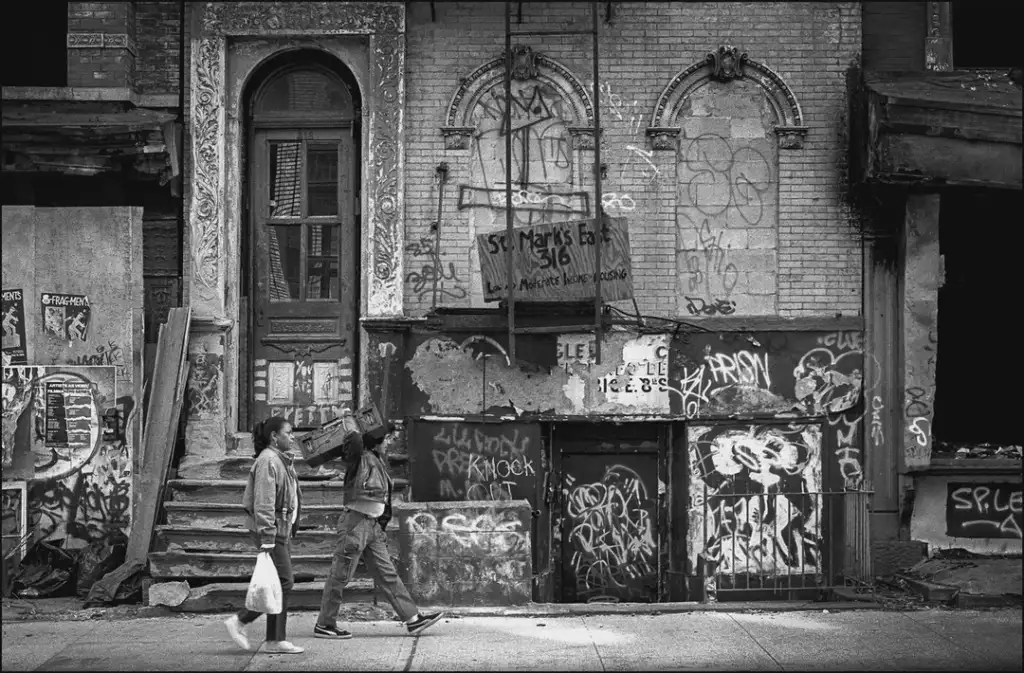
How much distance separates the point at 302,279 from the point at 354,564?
13.4 feet

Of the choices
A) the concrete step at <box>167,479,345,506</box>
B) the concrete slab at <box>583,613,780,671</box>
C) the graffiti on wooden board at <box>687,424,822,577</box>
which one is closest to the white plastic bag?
the concrete slab at <box>583,613,780,671</box>

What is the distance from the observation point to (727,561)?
12.4m

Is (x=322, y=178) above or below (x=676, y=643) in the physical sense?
above

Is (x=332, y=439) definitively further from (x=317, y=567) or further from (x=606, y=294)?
(x=606, y=294)

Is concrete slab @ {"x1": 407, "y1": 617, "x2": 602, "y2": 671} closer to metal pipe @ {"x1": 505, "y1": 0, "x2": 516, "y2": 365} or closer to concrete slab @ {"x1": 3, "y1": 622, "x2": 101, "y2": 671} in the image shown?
concrete slab @ {"x1": 3, "y1": 622, "x2": 101, "y2": 671}

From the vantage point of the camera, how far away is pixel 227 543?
1134 centimetres

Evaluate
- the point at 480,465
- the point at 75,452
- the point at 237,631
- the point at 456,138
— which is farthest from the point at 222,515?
the point at 456,138

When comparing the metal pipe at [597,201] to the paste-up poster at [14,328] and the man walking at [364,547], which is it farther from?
the paste-up poster at [14,328]

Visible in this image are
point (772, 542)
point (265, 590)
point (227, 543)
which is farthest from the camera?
point (772, 542)

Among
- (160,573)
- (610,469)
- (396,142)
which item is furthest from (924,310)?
(160,573)

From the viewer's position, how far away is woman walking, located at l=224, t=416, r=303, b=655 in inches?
353

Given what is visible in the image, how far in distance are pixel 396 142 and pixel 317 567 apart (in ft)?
13.5

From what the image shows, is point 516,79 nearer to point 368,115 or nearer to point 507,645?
point 368,115

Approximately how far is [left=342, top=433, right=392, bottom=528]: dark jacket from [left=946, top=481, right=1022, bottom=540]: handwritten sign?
5922 millimetres
